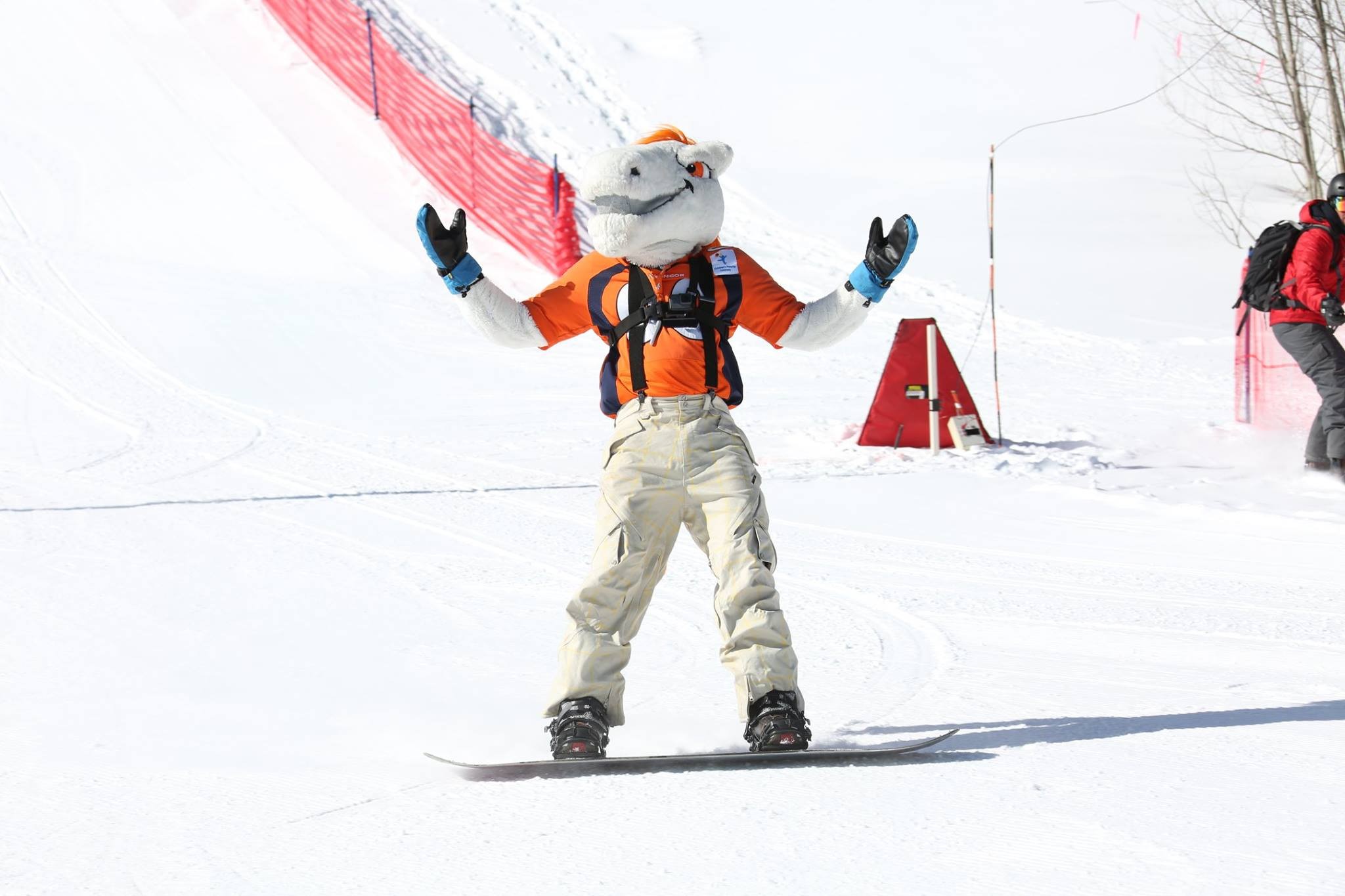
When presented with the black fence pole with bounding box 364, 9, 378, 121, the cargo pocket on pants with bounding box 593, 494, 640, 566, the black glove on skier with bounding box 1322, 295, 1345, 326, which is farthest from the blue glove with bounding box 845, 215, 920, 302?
the black fence pole with bounding box 364, 9, 378, 121

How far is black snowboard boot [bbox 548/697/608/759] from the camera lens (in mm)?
3531

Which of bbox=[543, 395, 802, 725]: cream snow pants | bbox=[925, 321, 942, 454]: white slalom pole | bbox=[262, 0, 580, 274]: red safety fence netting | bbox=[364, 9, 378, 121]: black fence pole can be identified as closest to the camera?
bbox=[543, 395, 802, 725]: cream snow pants

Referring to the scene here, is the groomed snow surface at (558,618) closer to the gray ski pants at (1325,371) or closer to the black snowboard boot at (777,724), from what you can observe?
the black snowboard boot at (777,724)

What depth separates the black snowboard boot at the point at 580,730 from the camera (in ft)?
11.6

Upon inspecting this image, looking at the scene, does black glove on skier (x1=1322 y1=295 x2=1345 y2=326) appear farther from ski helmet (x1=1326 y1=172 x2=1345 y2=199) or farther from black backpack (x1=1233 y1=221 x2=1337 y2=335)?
ski helmet (x1=1326 y1=172 x2=1345 y2=199)

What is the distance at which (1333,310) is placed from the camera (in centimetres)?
776

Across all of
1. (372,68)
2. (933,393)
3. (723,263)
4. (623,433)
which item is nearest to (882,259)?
(723,263)

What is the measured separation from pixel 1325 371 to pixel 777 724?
5.63 m

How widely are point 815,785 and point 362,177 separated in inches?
639

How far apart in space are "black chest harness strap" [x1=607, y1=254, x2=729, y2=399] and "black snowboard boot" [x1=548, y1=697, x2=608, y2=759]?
0.84 metres

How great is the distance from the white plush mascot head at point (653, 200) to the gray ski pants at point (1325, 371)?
17.3ft

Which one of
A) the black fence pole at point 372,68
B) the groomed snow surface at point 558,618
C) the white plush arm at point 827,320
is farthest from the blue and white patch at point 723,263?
the black fence pole at point 372,68

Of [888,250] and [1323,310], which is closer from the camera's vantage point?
[888,250]

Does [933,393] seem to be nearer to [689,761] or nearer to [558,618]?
[558,618]
